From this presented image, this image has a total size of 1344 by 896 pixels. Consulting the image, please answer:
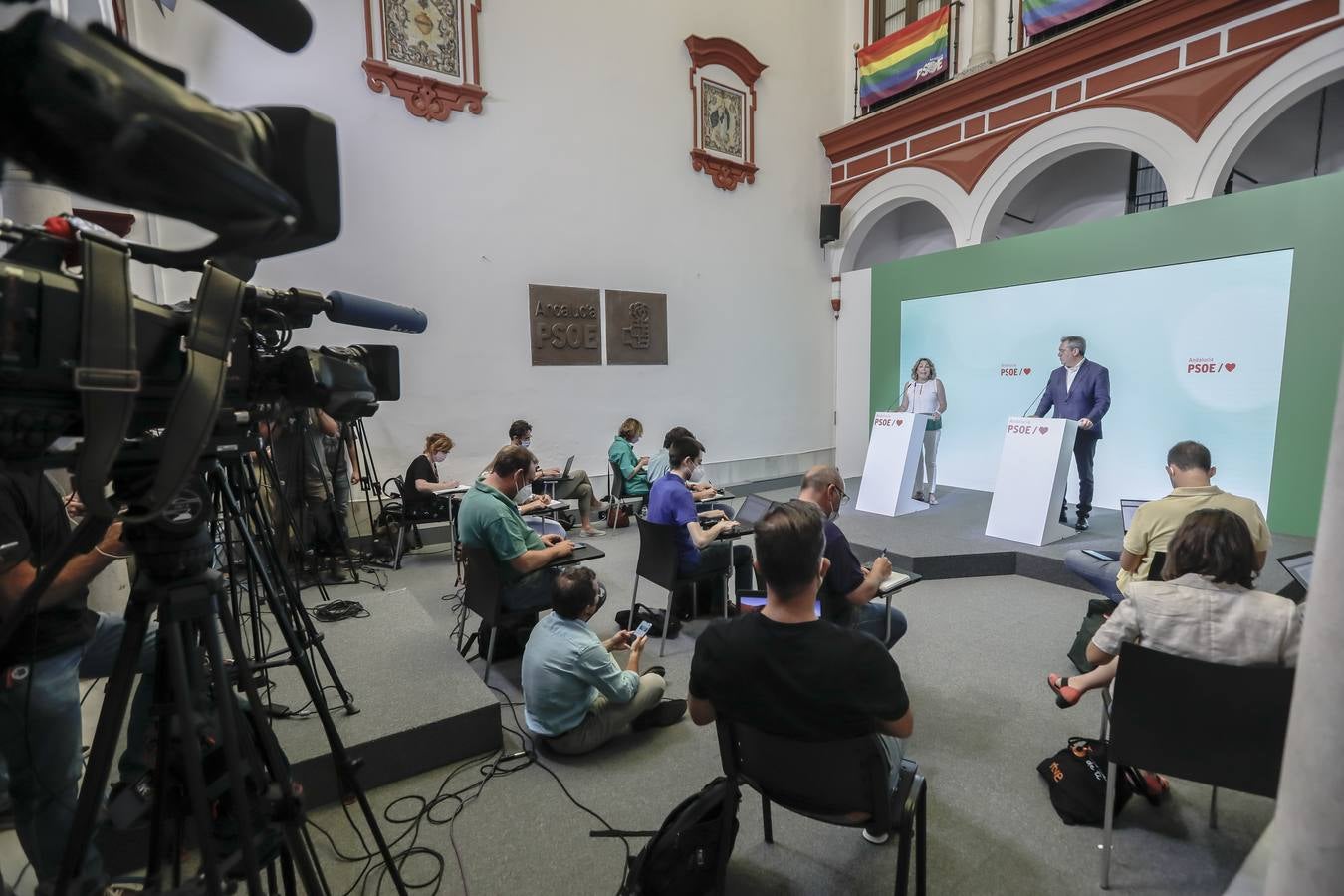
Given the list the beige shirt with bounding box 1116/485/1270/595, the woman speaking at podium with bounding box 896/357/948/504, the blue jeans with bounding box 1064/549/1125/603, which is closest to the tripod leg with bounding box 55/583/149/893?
the beige shirt with bounding box 1116/485/1270/595

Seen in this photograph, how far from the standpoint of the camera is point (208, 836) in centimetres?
81

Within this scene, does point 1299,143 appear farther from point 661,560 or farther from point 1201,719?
point 661,560

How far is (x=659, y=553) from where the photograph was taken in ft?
11.0

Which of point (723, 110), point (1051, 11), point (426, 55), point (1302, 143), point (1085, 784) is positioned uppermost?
point (1051, 11)

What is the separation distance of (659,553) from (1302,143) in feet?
27.5

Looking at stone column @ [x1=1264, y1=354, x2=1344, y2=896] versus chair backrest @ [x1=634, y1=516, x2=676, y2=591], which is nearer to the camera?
stone column @ [x1=1264, y1=354, x2=1344, y2=896]

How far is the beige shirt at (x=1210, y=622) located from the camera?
165 centimetres

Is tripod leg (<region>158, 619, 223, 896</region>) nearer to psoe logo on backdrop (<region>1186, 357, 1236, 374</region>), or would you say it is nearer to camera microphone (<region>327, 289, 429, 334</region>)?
camera microphone (<region>327, 289, 429, 334</region>)

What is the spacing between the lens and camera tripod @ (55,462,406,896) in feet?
2.71

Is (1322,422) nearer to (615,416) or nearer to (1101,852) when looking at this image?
(1101,852)

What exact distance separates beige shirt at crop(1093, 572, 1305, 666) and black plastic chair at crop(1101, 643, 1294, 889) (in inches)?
3.4

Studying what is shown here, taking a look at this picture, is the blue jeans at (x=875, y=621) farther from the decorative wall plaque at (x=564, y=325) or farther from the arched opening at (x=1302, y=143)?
the arched opening at (x=1302, y=143)

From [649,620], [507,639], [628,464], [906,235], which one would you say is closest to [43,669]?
[507,639]

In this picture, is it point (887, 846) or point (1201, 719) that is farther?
point (887, 846)
